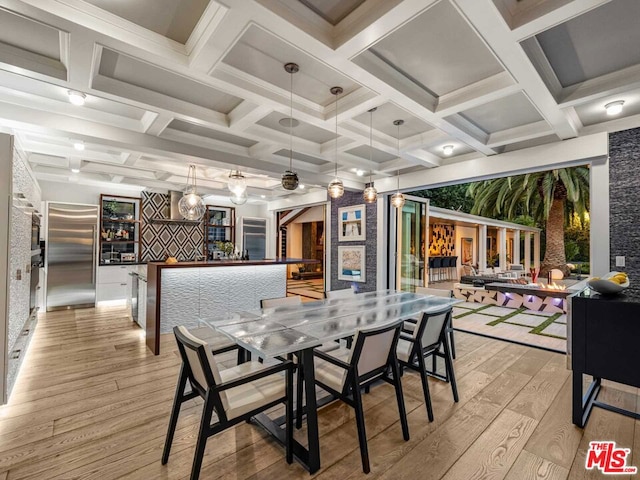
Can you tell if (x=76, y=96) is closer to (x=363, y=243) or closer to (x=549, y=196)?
(x=363, y=243)

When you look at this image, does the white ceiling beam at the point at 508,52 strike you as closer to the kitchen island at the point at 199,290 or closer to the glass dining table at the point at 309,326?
the glass dining table at the point at 309,326

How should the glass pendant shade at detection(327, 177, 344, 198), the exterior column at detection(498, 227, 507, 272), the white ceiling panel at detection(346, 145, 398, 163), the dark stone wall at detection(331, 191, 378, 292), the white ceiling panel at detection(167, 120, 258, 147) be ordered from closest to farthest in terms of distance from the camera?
1. the glass pendant shade at detection(327, 177, 344, 198)
2. the white ceiling panel at detection(167, 120, 258, 147)
3. the white ceiling panel at detection(346, 145, 398, 163)
4. the dark stone wall at detection(331, 191, 378, 292)
5. the exterior column at detection(498, 227, 507, 272)

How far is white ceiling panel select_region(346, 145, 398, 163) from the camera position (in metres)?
4.82

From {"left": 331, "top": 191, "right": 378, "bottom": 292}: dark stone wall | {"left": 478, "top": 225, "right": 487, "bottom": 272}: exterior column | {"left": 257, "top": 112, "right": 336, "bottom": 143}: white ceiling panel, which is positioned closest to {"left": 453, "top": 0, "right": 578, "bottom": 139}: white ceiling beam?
{"left": 257, "top": 112, "right": 336, "bottom": 143}: white ceiling panel

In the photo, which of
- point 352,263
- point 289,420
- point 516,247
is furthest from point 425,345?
point 516,247

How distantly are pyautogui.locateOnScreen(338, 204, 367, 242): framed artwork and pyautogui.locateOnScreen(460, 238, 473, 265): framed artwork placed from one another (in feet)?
30.4

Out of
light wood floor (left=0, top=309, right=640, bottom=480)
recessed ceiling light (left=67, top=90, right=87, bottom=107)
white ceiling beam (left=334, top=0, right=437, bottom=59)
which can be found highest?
white ceiling beam (left=334, top=0, right=437, bottom=59)

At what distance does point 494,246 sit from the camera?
16859 millimetres

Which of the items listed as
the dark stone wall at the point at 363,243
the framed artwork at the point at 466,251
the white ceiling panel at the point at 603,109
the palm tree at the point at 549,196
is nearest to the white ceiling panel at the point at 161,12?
the white ceiling panel at the point at 603,109

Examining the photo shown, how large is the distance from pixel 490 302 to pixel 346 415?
19.4 ft

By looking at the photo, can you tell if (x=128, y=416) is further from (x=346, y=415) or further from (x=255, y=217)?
(x=255, y=217)

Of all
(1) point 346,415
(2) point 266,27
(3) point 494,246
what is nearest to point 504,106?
(2) point 266,27

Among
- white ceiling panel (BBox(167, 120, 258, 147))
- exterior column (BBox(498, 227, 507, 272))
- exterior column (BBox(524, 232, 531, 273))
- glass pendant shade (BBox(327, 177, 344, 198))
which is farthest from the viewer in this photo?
exterior column (BBox(524, 232, 531, 273))

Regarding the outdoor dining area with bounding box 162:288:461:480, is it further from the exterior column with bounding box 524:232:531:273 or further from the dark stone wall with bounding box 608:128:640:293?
the exterior column with bounding box 524:232:531:273
